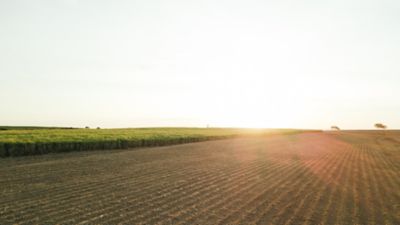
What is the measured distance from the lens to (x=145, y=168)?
658 inches

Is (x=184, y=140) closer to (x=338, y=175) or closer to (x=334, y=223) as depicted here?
(x=338, y=175)

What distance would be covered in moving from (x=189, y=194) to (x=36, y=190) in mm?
5399

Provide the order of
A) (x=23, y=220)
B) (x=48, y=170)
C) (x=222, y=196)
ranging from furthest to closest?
(x=48, y=170)
(x=222, y=196)
(x=23, y=220)

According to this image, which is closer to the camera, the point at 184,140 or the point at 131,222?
the point at 131,222

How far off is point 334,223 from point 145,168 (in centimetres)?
1065

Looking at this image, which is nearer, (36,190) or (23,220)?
(23,220)

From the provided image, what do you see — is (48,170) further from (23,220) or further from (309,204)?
(309,204)

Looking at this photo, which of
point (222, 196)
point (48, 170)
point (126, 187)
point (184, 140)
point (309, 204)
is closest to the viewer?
point (309, 204)

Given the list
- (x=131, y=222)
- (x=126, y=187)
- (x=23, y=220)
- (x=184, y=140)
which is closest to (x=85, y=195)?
(x=126, y=187)

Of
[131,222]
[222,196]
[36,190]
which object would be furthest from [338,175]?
[36,190]

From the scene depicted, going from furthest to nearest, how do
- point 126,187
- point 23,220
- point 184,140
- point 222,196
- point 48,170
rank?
point 184,140 → point 48,170 → point 126,187 → point 222,196 → point 23,220

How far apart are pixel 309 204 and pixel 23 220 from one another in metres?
8.35

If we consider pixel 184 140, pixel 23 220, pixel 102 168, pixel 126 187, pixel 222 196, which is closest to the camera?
pixel 23 220

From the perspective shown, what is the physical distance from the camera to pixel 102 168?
1631 centimetres
